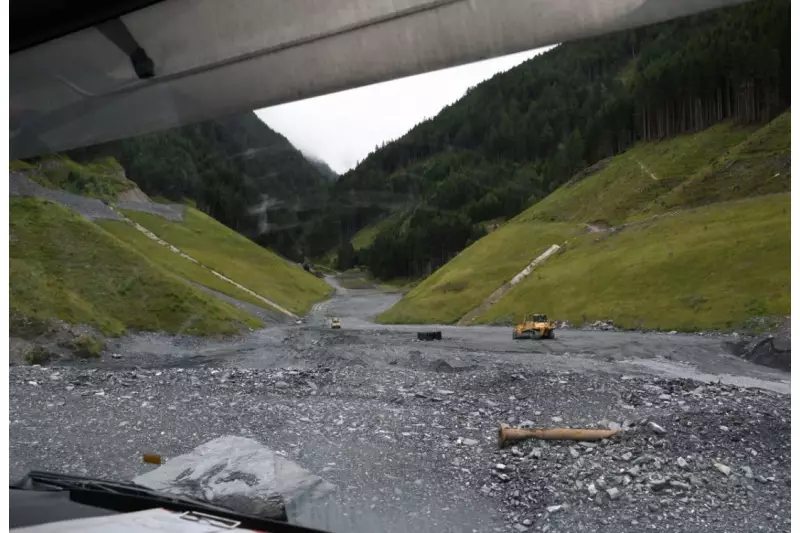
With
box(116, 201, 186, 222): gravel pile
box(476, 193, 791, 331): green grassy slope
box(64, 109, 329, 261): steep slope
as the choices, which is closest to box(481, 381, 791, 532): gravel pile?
box(476, 193, 791, 331): green grassy slope

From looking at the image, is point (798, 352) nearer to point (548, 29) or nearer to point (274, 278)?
point (548, 29)

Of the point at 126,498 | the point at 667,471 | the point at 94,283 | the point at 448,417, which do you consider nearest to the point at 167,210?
the point at 94,283

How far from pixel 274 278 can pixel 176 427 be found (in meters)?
0.63

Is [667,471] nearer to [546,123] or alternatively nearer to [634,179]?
[634,179]

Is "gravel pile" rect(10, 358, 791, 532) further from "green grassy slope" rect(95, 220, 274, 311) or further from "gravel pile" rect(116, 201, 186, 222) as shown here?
"gravel pile" rect(116, 201, 186, 222)

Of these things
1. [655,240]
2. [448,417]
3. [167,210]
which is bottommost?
[448,417]

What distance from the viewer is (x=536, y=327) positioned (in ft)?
5.46

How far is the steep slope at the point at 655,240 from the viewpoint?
53.6 inches

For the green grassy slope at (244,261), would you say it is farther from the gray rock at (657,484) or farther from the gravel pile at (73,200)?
the gray rock at (657,484)

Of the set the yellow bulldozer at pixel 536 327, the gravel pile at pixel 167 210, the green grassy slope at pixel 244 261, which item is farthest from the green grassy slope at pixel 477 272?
the gravel pile at pixel 167 210

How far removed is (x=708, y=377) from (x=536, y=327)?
0.48 metres

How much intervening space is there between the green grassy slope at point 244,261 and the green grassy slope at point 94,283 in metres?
0.14

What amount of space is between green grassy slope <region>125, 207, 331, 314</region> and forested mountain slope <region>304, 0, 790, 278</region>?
0.54ft

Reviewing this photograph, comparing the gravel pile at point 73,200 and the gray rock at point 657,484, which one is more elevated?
the gravel pile at point 73,200
